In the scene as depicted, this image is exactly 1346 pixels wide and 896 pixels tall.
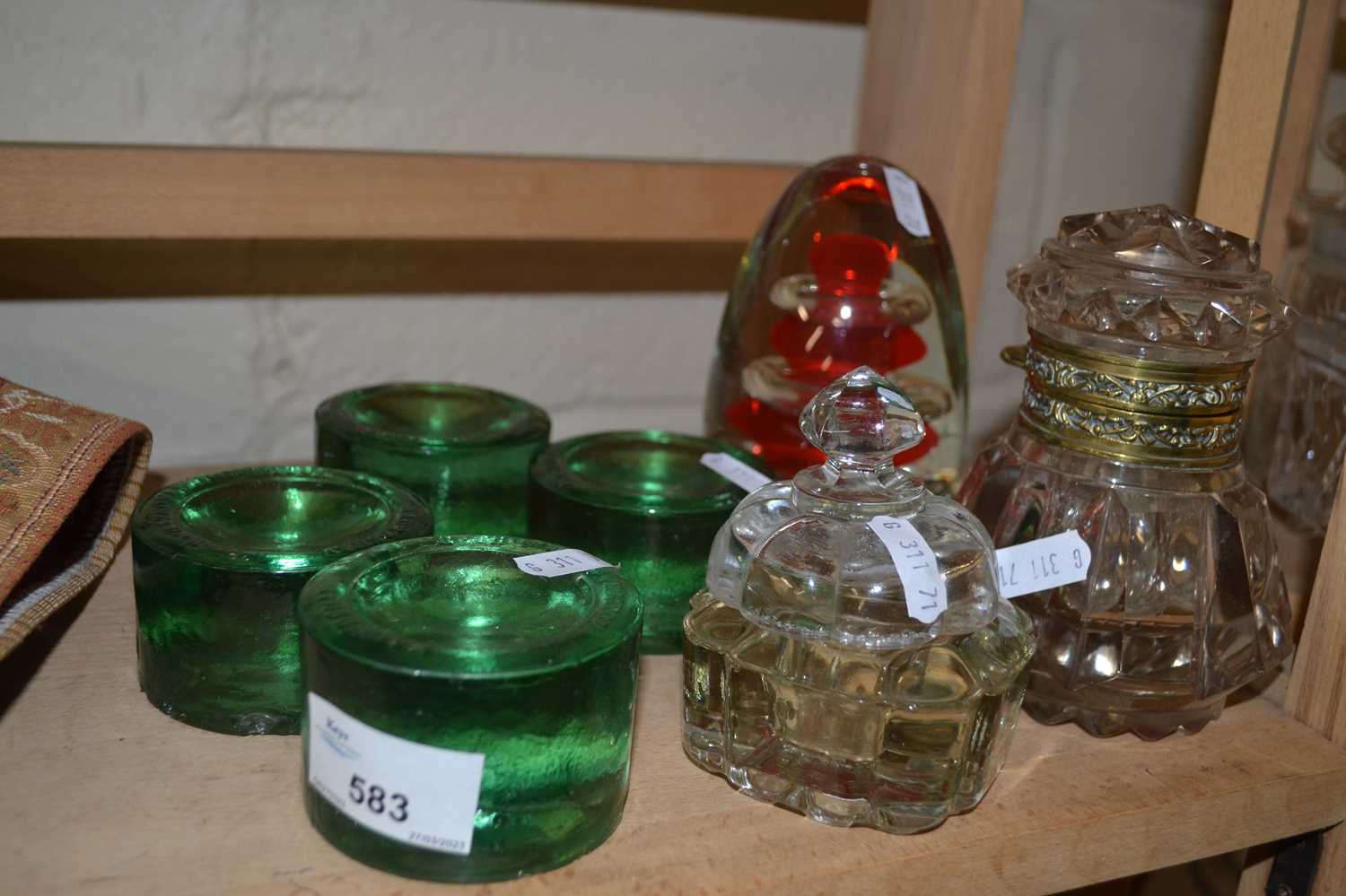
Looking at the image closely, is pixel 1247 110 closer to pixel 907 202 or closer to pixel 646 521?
pixel 907 202

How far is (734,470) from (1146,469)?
0.17 meters

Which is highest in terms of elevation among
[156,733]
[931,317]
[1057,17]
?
[1057,17]

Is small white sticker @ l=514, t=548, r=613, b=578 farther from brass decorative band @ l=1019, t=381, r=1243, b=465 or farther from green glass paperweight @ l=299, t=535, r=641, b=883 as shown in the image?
brass decorative band @ l=1019, t=381, r=1243, b=465

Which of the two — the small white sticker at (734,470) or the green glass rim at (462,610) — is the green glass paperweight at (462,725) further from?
the small white sticker at (734,470)

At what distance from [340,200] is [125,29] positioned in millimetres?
158

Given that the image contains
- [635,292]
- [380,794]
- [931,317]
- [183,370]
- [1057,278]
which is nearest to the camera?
[380,794]

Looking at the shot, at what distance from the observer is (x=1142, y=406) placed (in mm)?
458

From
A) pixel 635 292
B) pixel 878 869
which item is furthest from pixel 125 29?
pixel 878 869

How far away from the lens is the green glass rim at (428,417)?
0.55 meters

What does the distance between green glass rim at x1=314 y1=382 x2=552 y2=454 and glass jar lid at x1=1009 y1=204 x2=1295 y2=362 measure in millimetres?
233

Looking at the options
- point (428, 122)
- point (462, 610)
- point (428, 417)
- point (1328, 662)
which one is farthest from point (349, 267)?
point (1328, 662)

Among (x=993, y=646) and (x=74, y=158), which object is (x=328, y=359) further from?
(x=993, y=646)

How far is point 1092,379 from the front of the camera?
1.53 feet

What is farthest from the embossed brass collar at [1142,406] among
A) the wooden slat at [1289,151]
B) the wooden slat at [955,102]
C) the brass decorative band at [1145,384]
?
the wooden slat at [1289,151]
